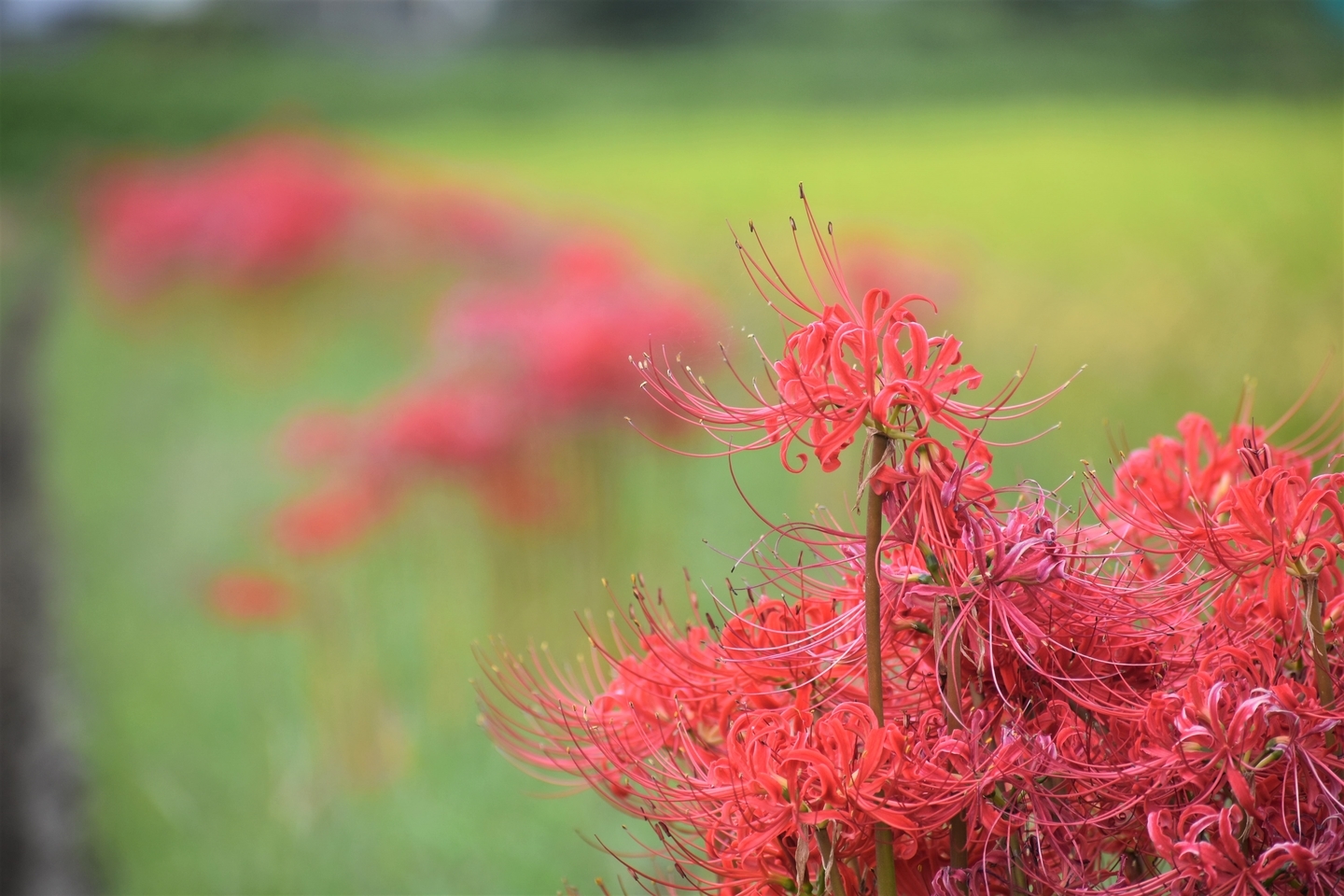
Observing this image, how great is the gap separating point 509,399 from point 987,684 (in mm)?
1175

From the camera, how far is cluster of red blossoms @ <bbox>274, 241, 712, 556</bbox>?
1.46 m

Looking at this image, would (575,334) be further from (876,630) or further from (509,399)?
(876,630)

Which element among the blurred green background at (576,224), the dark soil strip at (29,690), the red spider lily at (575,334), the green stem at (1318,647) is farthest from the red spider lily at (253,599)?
the green stem at (1318,647)

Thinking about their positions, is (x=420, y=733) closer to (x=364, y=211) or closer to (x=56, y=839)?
(x=56, y=839)

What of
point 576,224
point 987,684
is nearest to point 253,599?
point 576,224

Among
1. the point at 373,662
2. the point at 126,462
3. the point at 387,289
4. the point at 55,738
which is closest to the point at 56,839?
the point at 55,738

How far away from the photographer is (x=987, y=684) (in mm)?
427

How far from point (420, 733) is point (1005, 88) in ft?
4.24

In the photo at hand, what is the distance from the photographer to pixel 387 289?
9.66 feet

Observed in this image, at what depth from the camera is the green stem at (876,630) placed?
40cm

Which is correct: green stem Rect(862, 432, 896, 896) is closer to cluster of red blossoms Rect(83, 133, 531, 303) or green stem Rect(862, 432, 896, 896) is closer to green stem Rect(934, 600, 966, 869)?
green stem Rect(934, 600, 966, 869)

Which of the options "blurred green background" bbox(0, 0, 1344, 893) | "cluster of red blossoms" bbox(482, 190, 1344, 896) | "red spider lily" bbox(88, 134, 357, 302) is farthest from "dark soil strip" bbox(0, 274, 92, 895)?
"cluster of red blossoms" bbox(482, 190, 1344, 896)

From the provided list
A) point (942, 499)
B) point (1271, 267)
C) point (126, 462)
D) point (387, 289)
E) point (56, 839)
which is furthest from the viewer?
point (387, 289)

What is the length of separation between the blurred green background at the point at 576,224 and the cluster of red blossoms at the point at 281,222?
Result: 0.09 meters
